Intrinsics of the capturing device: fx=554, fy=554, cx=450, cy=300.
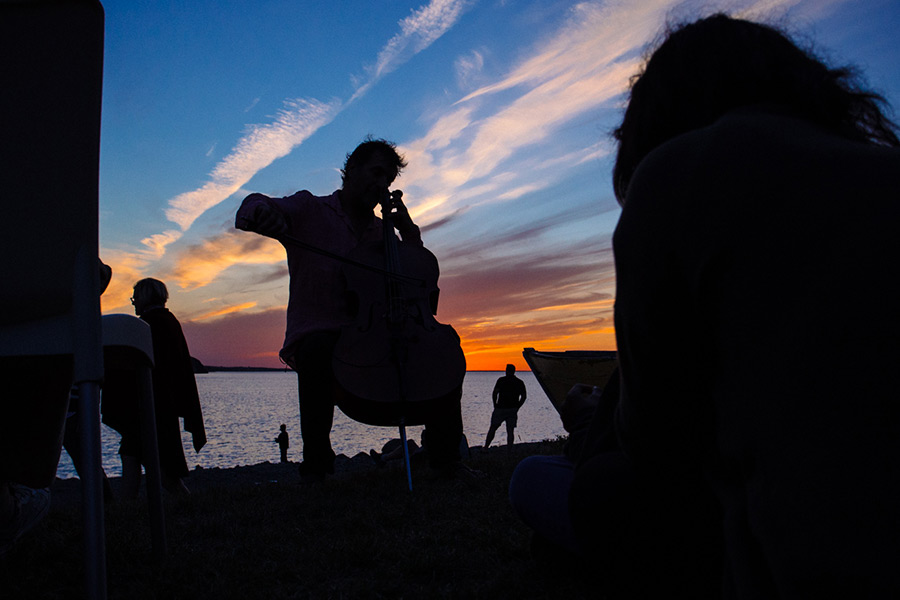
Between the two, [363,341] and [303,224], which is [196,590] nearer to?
[363,341]

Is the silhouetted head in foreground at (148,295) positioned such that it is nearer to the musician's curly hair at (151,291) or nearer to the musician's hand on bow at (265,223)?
the musician's curly hair at (151,291)

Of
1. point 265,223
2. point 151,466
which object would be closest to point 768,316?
point 151,466

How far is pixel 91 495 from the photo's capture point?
4.08 ft

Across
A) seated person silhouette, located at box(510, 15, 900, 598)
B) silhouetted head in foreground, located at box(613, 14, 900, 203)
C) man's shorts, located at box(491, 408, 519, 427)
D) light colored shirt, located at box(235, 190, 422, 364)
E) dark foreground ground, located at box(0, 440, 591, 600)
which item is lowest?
man's shorts, located at box(491, 408, 519, 427)

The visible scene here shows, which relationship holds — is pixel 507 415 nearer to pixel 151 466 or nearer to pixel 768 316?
pixel 151 466

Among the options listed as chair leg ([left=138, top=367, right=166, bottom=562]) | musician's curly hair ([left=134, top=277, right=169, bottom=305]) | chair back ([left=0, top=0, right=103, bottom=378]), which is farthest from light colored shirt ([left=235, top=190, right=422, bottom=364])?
chair back ([left=0, top=0, right=103, bottom=378])

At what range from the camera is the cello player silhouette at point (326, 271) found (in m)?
3.46

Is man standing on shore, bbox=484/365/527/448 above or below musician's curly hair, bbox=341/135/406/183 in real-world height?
below

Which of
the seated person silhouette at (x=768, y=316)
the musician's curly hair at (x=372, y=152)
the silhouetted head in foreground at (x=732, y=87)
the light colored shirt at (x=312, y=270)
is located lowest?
the seated person silhouette at (x=768, y=316)

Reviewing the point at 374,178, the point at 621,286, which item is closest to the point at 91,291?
the point at 621,286

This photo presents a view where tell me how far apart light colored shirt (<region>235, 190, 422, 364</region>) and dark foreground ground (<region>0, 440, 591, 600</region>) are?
107 centimetres

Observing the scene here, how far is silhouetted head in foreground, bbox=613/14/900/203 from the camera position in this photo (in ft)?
3.06

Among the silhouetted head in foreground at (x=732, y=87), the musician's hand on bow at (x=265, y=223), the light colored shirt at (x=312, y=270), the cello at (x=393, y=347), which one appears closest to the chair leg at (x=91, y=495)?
the silhouetted head in foreground at (x=732, y=87)

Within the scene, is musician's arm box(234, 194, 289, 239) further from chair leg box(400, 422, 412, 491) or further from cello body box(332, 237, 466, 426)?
chair leg box(400, 422, 412, 491)
